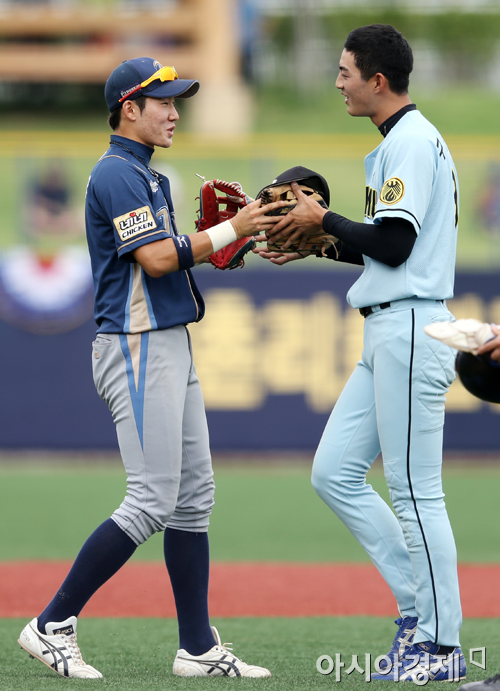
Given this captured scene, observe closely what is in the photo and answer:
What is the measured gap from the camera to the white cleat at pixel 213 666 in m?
3.74

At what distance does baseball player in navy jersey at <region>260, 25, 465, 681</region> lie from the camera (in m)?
3.57

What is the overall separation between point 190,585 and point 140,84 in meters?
2.02

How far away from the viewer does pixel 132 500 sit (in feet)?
12.1

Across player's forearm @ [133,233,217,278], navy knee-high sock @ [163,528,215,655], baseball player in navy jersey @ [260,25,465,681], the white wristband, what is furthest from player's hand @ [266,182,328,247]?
navy knee-high sock @ [163,528,215,655]

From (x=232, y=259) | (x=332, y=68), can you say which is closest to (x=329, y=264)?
(x=232, y=259)

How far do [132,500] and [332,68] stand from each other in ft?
112

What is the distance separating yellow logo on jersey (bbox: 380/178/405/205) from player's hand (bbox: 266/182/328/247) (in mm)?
325

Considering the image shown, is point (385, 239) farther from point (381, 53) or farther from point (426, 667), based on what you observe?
point (426, 667)

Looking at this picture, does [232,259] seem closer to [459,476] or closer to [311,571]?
[311,571]

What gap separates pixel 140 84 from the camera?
382 centimetres

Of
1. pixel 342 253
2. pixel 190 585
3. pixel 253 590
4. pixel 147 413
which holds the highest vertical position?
pixel 342 253

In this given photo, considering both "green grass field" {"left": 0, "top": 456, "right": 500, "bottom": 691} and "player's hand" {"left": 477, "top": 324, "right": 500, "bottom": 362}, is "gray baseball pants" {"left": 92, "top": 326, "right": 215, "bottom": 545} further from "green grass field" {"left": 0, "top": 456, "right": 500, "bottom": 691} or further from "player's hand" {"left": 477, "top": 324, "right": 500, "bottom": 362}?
"player's hand" {"left": 477, "top": 324, "right": 500, "bottom": 362}

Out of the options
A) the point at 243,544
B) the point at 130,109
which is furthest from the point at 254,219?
the point at 243,544
